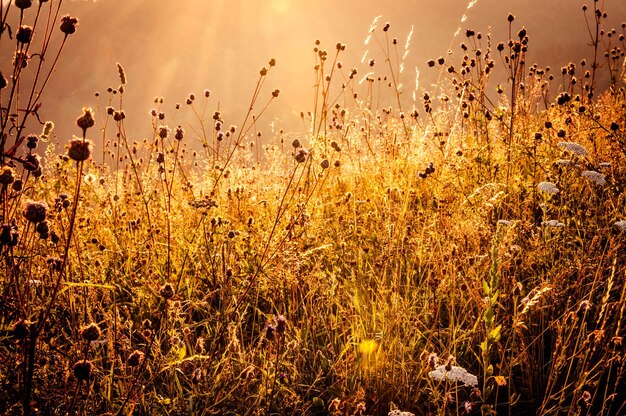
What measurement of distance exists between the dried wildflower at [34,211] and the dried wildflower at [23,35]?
0.66 m

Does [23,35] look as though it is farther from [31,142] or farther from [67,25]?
[31,142]

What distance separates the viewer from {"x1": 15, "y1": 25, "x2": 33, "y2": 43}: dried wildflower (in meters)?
1.57

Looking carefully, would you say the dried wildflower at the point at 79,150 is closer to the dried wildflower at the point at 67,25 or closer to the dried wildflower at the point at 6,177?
the dried wildflower at the point at 6,177

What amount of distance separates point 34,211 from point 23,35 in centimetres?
71

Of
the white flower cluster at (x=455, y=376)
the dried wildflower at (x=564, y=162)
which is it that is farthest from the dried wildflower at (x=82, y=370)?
the dried wildflower at (x=564, y=162)

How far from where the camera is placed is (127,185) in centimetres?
495

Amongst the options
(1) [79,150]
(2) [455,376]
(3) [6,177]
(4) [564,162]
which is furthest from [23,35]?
(4) [564,162]

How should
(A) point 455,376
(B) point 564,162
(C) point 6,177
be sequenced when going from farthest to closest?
(B) point 564,162
(A) point 455,376
(C) point 6,177

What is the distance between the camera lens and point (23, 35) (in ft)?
5.21

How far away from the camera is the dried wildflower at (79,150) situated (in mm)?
1067

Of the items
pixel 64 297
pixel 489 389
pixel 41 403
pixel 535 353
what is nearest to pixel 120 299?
pixel 64 297

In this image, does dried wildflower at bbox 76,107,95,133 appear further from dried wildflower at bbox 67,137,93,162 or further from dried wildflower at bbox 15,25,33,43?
dried wildflower at bbox 15,25,33,43

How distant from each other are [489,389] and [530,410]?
258mm

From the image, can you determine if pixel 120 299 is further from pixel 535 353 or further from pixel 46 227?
pixel 535 353
